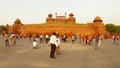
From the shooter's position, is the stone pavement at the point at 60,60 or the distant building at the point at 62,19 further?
the distant building at the point at 62,19

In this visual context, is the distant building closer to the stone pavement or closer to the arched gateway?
the arched gateway

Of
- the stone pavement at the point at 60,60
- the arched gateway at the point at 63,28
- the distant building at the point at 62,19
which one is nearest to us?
the stone pavement at the point at 60,60

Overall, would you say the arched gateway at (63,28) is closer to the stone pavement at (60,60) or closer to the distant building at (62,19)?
the distant building at (62,19)

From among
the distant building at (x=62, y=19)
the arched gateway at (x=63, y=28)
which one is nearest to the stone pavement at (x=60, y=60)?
the arched gateway at (x=63, y=28)

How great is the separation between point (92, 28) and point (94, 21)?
2097 mm

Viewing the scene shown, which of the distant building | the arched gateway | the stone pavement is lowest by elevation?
the stone pavement

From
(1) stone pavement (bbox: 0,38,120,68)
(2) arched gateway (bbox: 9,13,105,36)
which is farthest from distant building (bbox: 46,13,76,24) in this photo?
(1) stone pavement (bbox: 0,38,120,68)

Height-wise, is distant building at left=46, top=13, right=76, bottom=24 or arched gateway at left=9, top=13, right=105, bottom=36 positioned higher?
distant building at left=46, top=13, right=76, bottom=24

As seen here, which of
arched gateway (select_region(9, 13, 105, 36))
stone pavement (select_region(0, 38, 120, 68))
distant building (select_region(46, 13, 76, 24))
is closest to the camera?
stone pavement (select_region(0, 38, 120, 68))

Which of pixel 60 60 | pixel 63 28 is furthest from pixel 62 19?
pixel 60 60

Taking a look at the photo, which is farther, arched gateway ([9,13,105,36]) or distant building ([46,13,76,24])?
distant building ([46,13,76,24])

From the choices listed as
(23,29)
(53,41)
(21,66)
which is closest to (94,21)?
(23,29)

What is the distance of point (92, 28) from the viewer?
144 feet

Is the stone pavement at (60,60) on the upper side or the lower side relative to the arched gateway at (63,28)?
lower
